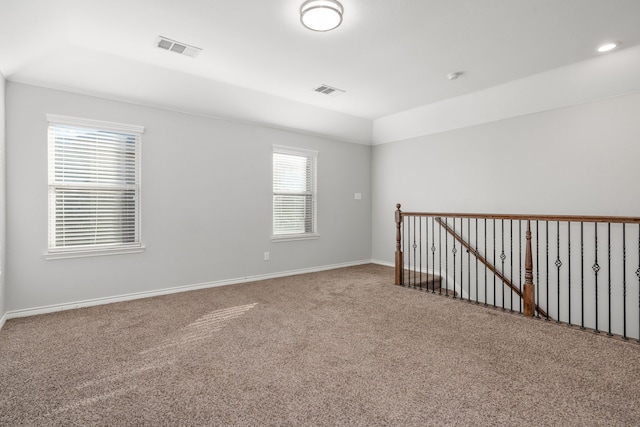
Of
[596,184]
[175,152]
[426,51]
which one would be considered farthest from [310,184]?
[596,184]

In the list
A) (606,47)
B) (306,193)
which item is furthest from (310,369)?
(606,47)

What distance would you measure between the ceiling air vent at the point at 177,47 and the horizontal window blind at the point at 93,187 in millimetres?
1203

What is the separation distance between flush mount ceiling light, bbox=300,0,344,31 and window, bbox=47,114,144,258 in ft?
8.09

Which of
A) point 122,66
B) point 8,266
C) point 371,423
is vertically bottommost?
point 371,423

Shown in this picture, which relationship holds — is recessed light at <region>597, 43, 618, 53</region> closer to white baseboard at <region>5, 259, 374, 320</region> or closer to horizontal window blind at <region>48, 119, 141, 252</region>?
white baseboard at <region>5, 259, 374, 320</region>

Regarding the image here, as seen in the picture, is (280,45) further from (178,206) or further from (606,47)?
(606,47)

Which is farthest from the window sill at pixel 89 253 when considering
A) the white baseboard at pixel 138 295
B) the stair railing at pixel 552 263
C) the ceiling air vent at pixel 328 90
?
the stair railing at pixel 552 263

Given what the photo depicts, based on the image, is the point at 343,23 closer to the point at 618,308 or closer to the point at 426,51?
the point at 426,51

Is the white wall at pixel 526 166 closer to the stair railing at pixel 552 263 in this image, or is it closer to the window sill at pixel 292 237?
the stair railing at pixel 552 263

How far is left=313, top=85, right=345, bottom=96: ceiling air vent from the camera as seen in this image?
4.34 m

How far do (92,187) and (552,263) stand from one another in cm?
568

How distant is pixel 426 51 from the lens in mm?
3363

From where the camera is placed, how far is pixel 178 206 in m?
4.20

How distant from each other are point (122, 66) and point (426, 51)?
3192 mm
